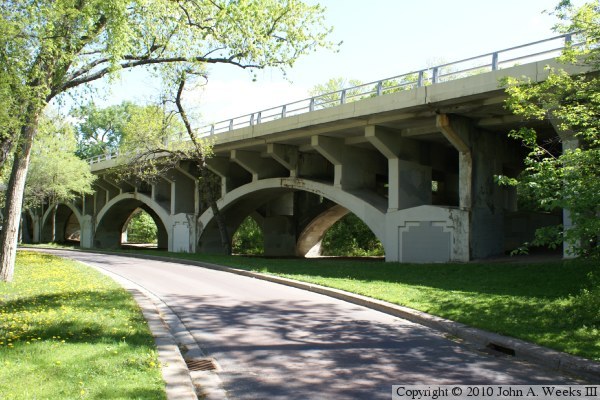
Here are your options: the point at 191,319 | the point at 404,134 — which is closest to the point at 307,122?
the point at 404,134

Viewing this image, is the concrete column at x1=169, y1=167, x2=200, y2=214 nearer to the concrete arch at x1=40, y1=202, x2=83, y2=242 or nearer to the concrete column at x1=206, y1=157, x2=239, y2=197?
the concrete column at x1=206, y1=157, x2=239, y2=197

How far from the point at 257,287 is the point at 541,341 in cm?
820

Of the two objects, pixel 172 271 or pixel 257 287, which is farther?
pixel 172 271

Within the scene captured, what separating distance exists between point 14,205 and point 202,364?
9.41m

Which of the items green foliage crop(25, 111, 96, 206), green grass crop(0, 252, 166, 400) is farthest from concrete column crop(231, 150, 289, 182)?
green grass crop(0, 252, 166, 400)

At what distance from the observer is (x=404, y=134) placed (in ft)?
64.7

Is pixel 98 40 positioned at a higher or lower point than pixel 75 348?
higher

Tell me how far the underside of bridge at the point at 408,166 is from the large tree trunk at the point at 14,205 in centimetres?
1036

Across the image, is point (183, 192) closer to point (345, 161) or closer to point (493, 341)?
point (345, 161)

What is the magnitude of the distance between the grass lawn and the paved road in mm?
858

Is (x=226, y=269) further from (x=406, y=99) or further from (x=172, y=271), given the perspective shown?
(x=406, y=99)

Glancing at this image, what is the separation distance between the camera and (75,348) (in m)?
5.88

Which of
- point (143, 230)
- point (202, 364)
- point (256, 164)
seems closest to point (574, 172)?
point (202, 364)

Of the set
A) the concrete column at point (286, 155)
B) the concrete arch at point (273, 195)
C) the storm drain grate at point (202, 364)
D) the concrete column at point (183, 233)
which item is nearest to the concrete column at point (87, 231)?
the concrete column at point (183, 233)
